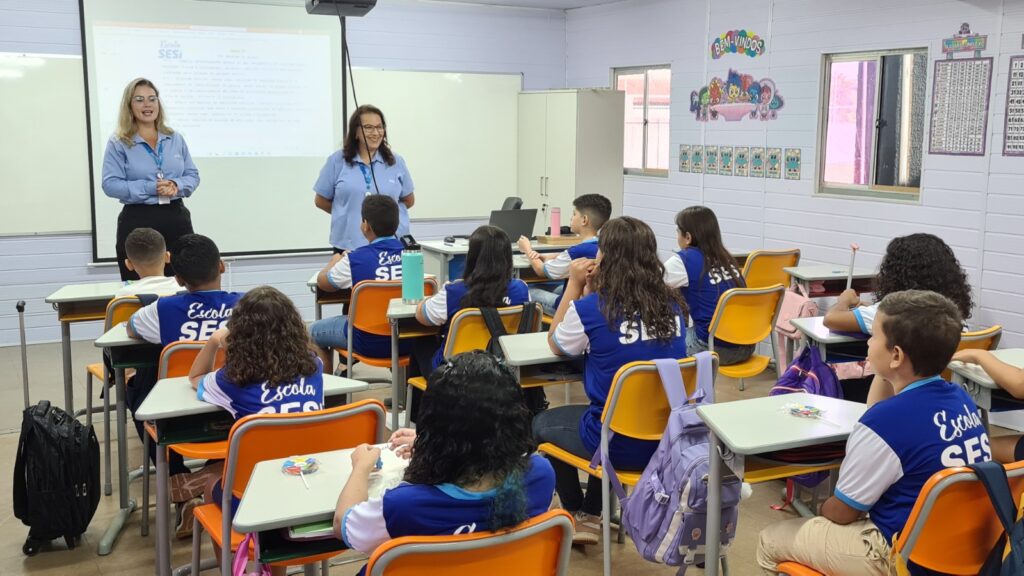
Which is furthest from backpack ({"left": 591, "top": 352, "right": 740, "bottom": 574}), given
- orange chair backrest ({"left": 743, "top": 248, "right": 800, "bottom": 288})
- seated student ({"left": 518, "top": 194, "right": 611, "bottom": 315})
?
orange chair backrest ({"left": 743, "top": 248, "right": 800, "bottom": 288})

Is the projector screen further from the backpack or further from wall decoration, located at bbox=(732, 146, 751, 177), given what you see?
the backpack

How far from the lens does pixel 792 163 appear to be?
6.33 meters

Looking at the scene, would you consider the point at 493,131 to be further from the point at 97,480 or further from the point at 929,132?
the point at 97,480

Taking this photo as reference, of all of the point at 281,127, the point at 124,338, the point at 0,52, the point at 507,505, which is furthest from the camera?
the point at 281,127

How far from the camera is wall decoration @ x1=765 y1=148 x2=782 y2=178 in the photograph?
644 cm

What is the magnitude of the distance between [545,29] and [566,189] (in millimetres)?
1676

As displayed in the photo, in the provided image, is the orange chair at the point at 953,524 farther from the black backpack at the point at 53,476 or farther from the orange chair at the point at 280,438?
the black backpack at the point at 53,476

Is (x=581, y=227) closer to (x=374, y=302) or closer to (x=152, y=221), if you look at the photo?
(x=374, y=302)

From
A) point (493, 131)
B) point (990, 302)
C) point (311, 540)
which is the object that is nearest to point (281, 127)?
point (493, 131)

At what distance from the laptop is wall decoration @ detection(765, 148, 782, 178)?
5.85ft

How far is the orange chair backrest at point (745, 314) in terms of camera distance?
421 centimetres

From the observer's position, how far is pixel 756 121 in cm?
660

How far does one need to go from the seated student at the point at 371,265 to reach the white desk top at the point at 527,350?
1113 mm

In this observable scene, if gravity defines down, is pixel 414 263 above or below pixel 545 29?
below
